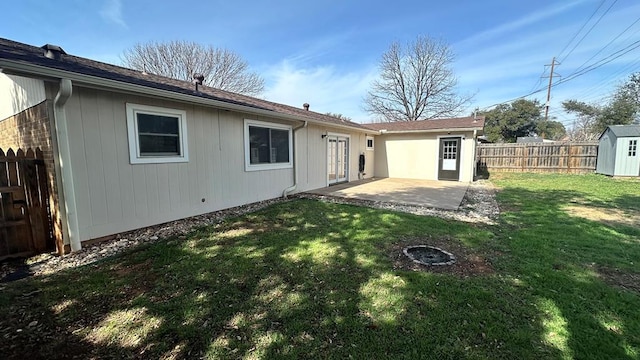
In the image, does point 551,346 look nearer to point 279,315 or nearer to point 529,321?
point 529,321

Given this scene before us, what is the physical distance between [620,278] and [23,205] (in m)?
7.64

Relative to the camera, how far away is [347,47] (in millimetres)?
16172

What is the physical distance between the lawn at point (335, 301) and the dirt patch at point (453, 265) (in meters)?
0.05

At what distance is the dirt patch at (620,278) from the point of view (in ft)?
9.48

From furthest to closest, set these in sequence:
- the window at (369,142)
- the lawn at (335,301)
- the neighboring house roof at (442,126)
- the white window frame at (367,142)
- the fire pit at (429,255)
Answer: the window at (369,142) < the white window frame at (367,142) < the neighboring house roof at (442,126) < the fire pit at (429,255) < the lawn at (335,301)

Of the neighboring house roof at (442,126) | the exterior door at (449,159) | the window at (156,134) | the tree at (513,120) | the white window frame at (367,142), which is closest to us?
the window at (156,134)

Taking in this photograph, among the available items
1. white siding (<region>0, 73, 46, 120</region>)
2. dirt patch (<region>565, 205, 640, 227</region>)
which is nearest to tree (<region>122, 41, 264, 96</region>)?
white siding (<region>0, 73, 46, 120</region>)

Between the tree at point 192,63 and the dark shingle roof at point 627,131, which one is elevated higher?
the tree at point 192,63

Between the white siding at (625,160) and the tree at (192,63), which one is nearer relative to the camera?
the white siding at (625,160)

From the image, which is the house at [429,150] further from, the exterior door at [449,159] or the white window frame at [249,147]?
the white window frame at [249,147]

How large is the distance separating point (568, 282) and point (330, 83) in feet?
61.6

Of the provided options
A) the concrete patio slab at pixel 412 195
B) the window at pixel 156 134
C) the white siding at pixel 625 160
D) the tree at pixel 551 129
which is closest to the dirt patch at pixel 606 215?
the concrete patio slab at pixel 412 195

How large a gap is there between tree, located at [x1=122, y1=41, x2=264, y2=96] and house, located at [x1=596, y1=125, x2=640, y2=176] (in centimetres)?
2356

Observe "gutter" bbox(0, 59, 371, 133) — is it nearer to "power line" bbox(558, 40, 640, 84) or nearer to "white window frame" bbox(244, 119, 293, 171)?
"white window frame" bbox(244, 119, 293, 171)
